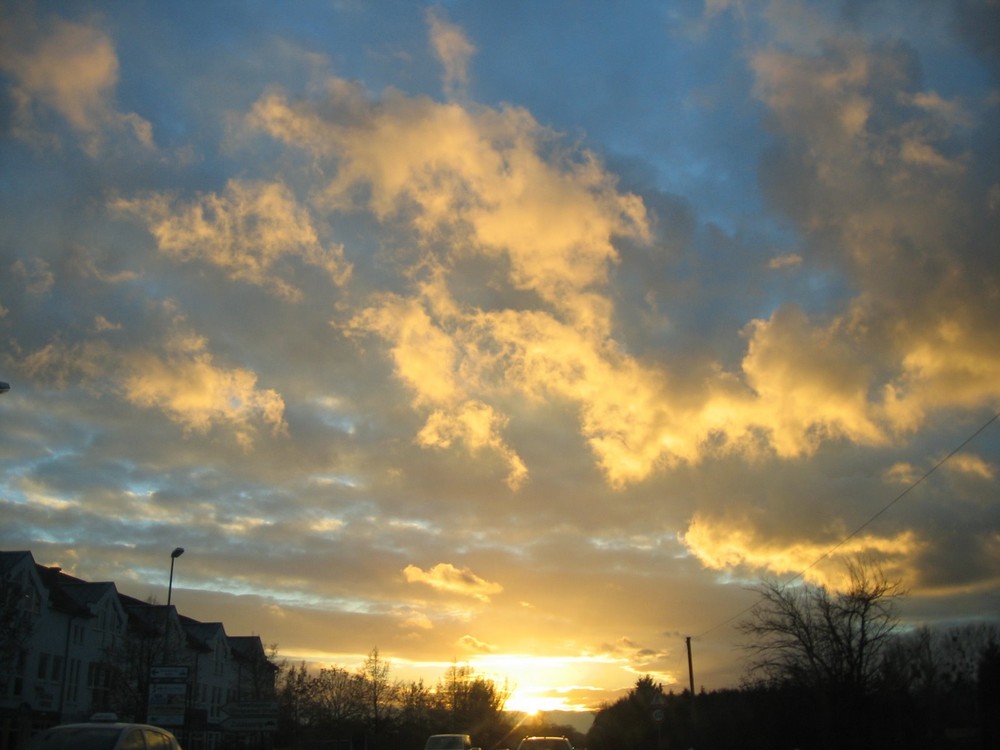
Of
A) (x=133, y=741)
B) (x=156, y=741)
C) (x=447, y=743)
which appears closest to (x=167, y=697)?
(x=447, y=743)

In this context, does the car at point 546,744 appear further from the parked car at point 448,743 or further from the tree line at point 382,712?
the tree line at point 382,712

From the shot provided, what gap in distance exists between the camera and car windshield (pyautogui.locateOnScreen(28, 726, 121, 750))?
→ 1294 centimetres

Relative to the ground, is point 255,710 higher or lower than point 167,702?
lower

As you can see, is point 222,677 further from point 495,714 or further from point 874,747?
point 874,747

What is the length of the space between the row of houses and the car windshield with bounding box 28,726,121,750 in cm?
2128

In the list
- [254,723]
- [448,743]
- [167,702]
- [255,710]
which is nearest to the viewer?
[448,743]

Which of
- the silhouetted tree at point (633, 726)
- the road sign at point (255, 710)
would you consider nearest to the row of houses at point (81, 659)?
the road sign at point (255, 710)

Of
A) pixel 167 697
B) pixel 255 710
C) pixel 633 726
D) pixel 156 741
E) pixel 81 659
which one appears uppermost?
pixel 81 659

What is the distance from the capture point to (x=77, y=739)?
13.1m

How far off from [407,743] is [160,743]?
66.6 metres

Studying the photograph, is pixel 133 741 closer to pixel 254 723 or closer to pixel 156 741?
pixel 156 741

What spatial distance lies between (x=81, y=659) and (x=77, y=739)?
4985 centimetres

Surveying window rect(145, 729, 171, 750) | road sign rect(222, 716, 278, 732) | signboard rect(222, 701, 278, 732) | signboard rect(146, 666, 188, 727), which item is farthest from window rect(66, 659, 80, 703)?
window rect(145, 729, 171, 750)

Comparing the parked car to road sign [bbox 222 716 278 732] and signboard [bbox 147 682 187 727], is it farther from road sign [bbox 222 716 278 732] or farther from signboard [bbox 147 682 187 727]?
signboard [bbox 147 682 187 727]
